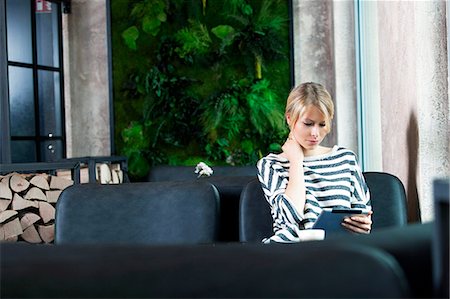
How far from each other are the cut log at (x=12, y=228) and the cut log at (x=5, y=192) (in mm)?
174

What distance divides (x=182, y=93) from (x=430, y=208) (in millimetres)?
4947

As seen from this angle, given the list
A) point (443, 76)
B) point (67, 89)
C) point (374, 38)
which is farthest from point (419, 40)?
point (67, 89)

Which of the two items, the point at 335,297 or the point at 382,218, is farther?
the point at 382,218

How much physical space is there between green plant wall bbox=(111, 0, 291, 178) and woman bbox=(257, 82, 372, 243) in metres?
4.36

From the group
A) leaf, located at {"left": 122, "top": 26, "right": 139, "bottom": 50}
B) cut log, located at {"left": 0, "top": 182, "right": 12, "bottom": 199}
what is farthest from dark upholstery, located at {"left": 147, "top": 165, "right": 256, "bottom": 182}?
cut log, located at {"left": 0, "top": 182, "right": 12, "bottom": 199}

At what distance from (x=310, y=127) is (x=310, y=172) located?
6.8 inches

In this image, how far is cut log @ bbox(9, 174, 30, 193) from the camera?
16.5ft

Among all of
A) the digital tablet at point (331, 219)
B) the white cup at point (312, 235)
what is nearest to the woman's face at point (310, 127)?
the digital tablet at point (331, 219)

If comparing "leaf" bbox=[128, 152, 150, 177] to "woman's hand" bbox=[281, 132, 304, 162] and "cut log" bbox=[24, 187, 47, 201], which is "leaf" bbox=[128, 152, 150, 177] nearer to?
"cut log" bbox=[24, 187, 47, 201]

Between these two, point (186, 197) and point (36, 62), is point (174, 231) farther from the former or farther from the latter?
point (36, 62)

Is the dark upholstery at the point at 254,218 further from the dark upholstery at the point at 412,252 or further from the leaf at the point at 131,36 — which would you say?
the leaf at the point at 131,36

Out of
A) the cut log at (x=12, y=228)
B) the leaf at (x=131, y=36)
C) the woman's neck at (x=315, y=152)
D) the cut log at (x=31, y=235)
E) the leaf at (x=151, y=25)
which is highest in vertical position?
the leaf at (x=151, y=25)

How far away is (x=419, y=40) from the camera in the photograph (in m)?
2.80

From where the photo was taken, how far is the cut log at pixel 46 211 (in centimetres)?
521
